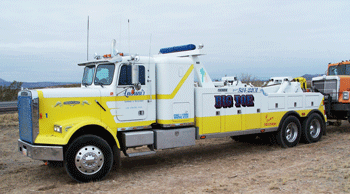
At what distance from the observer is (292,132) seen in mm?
10820

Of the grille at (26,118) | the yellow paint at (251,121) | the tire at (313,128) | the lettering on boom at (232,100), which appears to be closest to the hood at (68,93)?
the grille at (26,118)

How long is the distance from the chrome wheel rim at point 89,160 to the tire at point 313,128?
726 centimetres

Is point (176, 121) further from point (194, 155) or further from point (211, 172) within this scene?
point (194, 155)

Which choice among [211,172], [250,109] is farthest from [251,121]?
[211,172]

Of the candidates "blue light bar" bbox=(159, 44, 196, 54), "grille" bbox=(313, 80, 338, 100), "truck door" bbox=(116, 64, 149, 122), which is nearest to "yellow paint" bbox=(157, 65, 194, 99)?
"truck door" bbox=(116, 64, 149, 122)

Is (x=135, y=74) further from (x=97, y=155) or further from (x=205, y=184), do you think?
(x=205, y=184)

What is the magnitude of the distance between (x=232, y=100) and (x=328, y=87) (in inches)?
250

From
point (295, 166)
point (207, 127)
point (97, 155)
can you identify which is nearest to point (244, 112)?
point (207, 127)

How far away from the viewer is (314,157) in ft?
29.1

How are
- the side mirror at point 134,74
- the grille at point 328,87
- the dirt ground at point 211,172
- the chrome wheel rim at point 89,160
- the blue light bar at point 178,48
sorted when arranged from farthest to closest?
the grille at point 328,87 < the blue light bar at point 178,48 < the side mirror at point 134,74 < the chrome wheel rim at point 89,160 < the dirt ground at point 211,172

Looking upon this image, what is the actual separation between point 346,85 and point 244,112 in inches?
249

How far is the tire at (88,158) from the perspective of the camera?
263 inches

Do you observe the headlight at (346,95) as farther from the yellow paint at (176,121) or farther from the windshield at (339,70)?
the yellow paint at (176,121)

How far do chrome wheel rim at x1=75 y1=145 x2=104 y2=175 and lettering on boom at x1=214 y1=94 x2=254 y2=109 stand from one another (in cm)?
343
